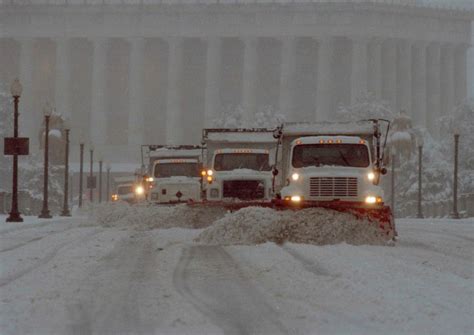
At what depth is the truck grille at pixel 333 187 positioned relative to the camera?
27594mm

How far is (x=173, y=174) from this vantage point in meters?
42.4

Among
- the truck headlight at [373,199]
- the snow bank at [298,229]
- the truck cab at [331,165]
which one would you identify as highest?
the truck cab at [331,165]

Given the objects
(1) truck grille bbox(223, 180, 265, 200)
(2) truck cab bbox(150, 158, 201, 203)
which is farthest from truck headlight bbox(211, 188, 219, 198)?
(2) truck cab bbox(150, 158, 201, 203)

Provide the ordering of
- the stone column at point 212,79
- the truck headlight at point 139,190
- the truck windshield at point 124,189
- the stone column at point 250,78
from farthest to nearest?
the stone column at point 212,79
the stone column at point 250,78
the truck windshield at point 124,189
the truck headlight at point 139,190

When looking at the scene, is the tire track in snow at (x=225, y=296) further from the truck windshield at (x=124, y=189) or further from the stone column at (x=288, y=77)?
the stone column at (x=288, y=77)

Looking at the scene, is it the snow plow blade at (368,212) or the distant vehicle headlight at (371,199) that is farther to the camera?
the distant vehicle headlight at (371,199)

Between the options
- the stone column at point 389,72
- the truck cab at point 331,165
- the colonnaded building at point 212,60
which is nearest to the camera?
the truck cab at point 331,165

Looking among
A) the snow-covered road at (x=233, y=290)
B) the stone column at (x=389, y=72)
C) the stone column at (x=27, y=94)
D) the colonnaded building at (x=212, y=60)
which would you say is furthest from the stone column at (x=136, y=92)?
the snow-covered road at (x=233, y=290)

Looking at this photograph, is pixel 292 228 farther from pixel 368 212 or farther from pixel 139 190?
pixel 139 190

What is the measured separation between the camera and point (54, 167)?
90312 millimetres

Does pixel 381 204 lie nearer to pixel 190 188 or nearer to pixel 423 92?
pixel 190 188

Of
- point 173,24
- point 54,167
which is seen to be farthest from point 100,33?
point 54,167

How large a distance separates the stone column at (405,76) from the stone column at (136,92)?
1153 inches

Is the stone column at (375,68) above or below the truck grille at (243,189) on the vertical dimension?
above
